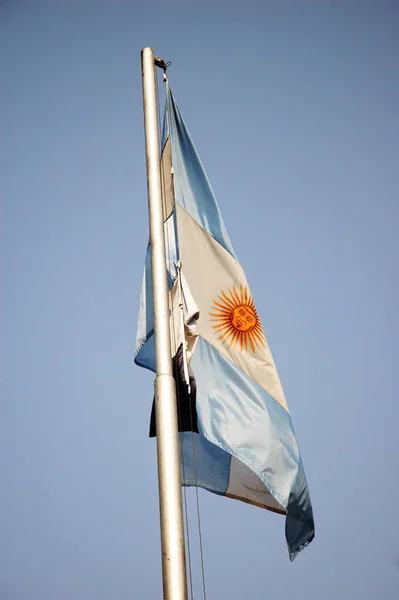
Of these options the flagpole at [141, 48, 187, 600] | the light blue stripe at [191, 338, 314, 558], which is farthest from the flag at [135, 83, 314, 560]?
the flagpole at [141, 48, 187, 600]

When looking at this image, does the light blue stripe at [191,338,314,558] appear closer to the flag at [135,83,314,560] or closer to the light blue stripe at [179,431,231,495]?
the flag at [135,83,314,560]

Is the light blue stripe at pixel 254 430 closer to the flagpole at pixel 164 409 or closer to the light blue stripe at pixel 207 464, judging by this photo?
the light blue stripe at pixel 207 464

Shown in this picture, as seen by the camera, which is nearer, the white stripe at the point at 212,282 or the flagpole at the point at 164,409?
the flagpole at the point at 164,409

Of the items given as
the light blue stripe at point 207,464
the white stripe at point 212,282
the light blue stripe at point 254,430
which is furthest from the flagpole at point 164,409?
the light blue stripe at point 207,464

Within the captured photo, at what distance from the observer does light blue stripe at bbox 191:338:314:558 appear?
739 centimetres

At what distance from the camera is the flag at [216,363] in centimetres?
750

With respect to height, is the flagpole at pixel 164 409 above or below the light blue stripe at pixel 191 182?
below

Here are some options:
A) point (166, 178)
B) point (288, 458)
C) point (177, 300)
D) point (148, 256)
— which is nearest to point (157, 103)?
point (166, 178)

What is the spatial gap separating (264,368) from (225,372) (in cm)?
45

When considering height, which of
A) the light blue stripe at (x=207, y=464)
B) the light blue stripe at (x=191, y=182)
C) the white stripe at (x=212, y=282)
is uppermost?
the light blue stripe at (x=191, y=182)

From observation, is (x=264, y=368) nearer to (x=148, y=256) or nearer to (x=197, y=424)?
(x=197, y=424)

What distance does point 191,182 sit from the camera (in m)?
8.87

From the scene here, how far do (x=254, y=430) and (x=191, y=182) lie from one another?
2978 millimetres

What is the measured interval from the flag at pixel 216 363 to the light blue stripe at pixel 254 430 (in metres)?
0.01
